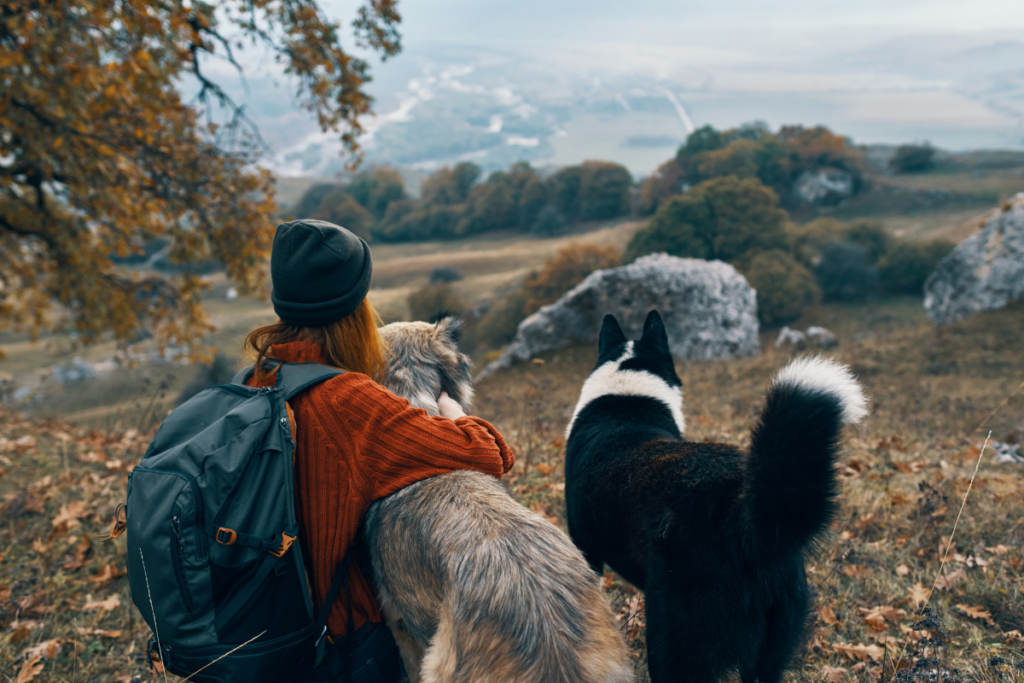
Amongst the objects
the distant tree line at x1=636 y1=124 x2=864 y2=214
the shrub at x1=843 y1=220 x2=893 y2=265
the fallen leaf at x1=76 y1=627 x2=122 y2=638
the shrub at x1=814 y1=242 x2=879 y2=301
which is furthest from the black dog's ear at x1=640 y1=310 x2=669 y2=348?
the distant tree line at x1=636 y1=124 x2=864 y2=214

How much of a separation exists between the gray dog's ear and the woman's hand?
0.38 m

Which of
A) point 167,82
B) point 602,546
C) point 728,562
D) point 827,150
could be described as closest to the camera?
point 728,562

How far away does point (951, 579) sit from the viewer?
137 inches

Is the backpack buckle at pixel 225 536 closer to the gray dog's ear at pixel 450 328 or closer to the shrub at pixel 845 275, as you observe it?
the gray dog's ear at pixel 450 328

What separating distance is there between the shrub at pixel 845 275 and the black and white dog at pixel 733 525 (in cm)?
4160

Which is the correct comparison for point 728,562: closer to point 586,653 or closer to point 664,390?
point 586,653

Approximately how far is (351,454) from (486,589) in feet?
2.43

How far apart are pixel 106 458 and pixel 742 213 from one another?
136 ft

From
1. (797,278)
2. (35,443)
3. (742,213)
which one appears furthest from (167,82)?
(742,213)

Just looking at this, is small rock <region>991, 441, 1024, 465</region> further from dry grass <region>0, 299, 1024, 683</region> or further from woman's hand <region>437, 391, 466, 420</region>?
woman's hand <region>437, 391, 466, 420</region>

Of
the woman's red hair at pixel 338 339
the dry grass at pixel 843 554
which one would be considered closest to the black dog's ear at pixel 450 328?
the woman's red hair at pixel 338 339

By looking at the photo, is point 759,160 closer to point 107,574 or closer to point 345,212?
point 345,212

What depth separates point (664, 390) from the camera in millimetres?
3594

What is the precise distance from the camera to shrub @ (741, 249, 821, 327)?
112 feet
